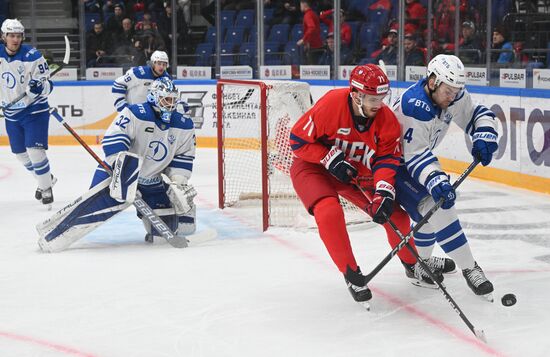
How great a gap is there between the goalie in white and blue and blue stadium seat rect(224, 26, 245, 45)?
5.00 metres

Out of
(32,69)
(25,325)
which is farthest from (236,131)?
(25,325)

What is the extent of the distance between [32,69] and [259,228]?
7.21 feet

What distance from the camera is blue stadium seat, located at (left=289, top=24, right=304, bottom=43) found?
9422mm

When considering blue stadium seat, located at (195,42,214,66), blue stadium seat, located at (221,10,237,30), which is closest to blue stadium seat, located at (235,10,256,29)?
blue stadium seat, located at (221,10,237,30)

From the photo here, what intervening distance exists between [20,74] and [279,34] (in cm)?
369

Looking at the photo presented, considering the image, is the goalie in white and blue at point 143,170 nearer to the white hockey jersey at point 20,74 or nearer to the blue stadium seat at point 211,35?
the white hockey jersey at point 20,74

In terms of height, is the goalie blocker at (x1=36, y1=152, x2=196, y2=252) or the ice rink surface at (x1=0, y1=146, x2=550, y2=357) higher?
the goalie blocker at (x1=36, y1=152, x2=196, y2=252)

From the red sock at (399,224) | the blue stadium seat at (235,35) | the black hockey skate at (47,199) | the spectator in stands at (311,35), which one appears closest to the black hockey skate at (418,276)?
the red sock at (399,224)

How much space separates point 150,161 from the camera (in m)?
4.80

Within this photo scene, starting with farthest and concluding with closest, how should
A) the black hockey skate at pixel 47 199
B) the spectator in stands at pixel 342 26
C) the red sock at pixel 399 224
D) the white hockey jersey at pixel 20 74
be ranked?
the spectator in stands at pixel 342 26 < the white hockey jersey at pixel 20 74 < the black hockey skate at pixel 47 199 < the red sock at pixel 399 224

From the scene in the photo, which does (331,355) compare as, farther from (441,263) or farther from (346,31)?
(346,31)

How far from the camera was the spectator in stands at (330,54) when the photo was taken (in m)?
8.99

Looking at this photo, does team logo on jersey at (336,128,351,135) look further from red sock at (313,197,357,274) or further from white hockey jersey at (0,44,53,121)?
white hockey jersey at (0,44,53,121)

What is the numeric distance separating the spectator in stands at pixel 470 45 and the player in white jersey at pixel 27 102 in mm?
3248
